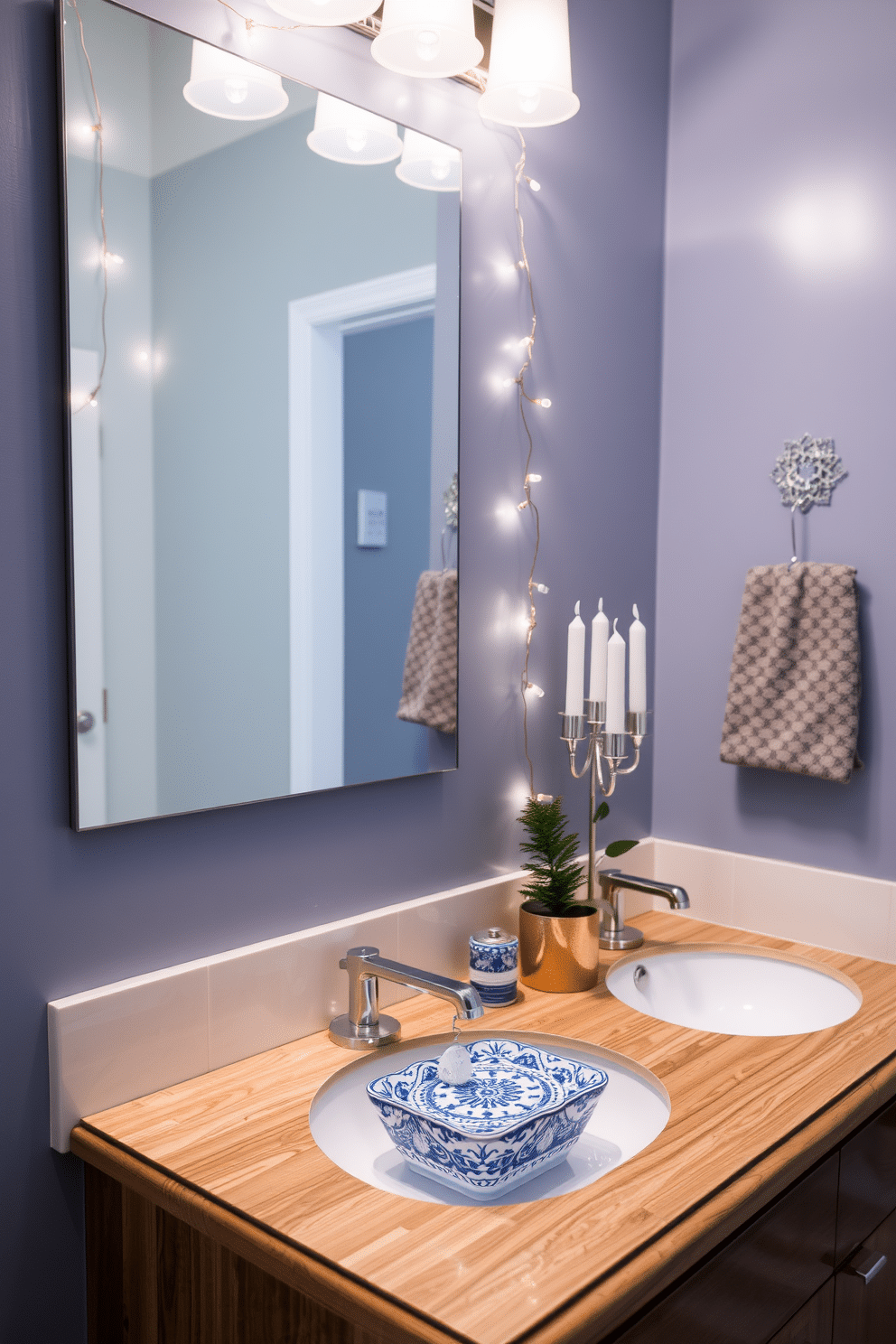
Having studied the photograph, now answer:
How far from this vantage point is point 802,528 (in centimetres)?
176

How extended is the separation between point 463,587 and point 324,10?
0.73 metres

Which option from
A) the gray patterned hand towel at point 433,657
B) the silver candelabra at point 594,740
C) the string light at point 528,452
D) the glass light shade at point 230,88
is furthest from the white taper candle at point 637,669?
the glass light shade at point 230,88

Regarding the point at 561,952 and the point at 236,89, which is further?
the point at 561,952

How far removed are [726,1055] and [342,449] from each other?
2.90ft

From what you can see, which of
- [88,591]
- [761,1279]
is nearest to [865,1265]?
[761,1279]

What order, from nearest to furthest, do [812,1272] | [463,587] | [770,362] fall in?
[812,1272], [463,587], [770,362]

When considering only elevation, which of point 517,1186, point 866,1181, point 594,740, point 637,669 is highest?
point 637,669

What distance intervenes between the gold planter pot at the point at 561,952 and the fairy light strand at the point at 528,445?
0.25 meters

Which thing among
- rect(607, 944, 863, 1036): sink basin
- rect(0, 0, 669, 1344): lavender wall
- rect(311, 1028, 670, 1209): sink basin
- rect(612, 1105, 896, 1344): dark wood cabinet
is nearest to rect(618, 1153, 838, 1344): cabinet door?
rect(612, 1105, 896, 1344): dark wood cabinet

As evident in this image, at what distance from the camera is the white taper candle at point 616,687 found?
1.56 metres

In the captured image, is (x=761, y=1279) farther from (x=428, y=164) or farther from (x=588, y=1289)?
(x=428, y=164)

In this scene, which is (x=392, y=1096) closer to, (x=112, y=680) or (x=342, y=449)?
(x=112, y=680)

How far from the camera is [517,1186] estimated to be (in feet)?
3.41

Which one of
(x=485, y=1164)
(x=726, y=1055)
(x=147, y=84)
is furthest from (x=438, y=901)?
(x=147, y=84)
